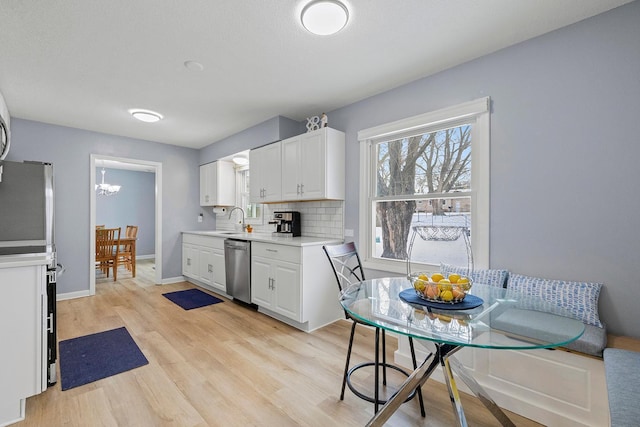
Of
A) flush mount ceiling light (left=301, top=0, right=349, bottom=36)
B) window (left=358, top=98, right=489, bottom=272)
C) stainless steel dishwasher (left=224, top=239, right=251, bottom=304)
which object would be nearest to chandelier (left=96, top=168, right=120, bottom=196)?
stainless steel dishwasher (left=224, top=239, right=251, bottom=304)

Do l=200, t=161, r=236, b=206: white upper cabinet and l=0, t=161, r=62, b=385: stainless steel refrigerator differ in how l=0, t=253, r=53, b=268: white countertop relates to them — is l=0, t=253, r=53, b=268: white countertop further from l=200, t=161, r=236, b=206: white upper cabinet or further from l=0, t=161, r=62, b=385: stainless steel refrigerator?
l=200, t=161, r=236, b=206: white upper cabinet

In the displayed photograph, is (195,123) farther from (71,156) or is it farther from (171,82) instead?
(71,156)

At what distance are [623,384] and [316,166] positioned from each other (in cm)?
282

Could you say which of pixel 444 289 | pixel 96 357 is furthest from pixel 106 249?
pixel 444 289

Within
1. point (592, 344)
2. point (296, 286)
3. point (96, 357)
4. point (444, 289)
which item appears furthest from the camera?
point (296, 286)

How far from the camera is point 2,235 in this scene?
2076 millimetres

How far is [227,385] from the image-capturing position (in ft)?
6.93

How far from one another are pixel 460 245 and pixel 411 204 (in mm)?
630

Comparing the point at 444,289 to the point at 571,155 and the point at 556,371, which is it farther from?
the point at 571,155

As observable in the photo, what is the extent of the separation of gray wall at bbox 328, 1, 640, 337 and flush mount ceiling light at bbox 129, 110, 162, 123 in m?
3.65

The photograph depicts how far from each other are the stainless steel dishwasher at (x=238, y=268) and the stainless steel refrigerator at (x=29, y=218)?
6.25 ft

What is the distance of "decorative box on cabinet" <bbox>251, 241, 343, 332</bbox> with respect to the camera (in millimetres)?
3062

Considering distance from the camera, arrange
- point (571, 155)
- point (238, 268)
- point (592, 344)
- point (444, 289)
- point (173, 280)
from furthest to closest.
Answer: point (173, 280), point (238, 268), point (571, 155), point (592, 344), point (444, 289)

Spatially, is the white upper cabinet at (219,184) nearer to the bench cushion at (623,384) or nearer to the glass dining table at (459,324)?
the glass dining table at (459,324)
